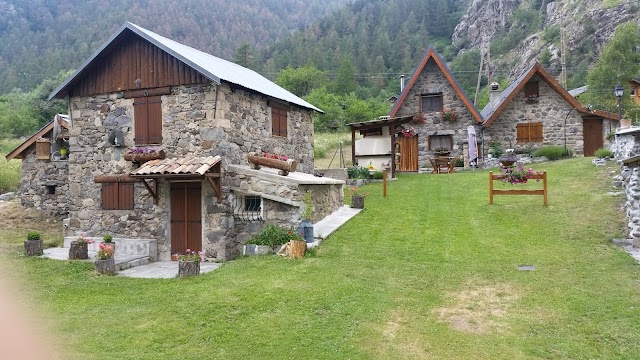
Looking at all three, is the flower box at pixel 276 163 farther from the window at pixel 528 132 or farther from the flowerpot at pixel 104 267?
the window at pixel 528 132

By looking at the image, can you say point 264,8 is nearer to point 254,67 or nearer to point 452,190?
point 254,67

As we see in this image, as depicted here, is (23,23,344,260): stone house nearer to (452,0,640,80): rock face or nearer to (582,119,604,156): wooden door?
(582,119,604,156): wooden door

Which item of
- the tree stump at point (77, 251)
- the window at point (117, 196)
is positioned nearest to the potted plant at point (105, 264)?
the tree stump at point (77, 251)

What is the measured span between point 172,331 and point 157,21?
361 ft

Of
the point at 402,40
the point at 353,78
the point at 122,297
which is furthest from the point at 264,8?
the point at 122,297

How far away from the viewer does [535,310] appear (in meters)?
7.30

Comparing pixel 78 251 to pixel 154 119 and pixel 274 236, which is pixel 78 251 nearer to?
pixel 154 119

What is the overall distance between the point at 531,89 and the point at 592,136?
435cm

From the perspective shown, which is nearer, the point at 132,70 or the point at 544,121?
the point at 132,70

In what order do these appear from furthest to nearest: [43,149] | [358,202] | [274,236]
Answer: [43,149]
[358,202]
[274,236]

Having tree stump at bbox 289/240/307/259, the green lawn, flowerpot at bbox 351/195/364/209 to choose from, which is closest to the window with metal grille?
the green lawn

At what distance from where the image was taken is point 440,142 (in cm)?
2684

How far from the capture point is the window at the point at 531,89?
26.4m

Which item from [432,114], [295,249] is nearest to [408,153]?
[432,114]
